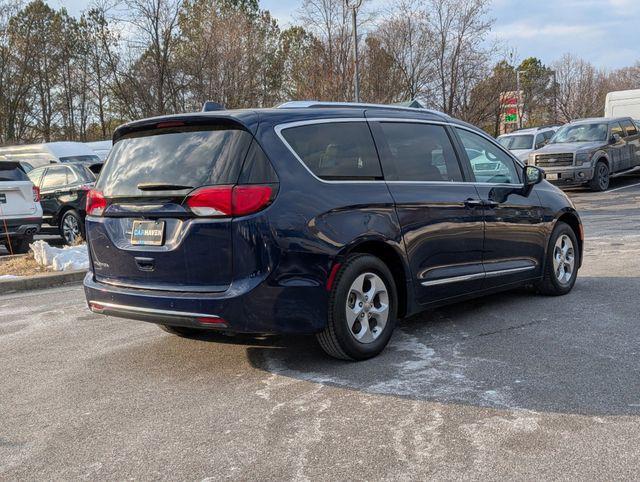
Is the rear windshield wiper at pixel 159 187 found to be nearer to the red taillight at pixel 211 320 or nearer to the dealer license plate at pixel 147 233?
the dealer license plate at pixel 147 233

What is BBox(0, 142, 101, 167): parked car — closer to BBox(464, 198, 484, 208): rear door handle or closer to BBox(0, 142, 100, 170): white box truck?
BBox(0, 142, 100, 170): white box truck

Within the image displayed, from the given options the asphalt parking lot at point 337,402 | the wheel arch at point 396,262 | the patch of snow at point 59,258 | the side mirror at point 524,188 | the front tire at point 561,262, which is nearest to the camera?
the asphalt parking lot at point 337,402

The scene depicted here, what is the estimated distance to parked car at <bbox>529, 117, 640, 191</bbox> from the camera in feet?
67.0

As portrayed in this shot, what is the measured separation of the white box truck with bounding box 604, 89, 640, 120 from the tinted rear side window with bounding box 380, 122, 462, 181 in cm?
2281

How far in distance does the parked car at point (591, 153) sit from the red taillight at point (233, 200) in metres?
17.3

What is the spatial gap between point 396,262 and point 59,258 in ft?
21.0

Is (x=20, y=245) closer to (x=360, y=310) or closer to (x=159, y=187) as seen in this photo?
(x=159, y=187)

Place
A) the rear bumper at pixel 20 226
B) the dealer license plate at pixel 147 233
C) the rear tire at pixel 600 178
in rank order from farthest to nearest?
the rear tire at pixel 600 178 < the rear bumper at pixel 20 226 < the dealer license plate at pixel 147 233

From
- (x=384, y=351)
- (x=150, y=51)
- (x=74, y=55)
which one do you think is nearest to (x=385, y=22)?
(x=150, y=51)

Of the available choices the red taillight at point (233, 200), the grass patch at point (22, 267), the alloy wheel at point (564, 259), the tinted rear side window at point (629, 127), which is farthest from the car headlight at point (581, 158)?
the red taillight at point (233, 200)

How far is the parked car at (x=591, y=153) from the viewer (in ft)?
67.0

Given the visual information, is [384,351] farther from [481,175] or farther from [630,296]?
[630,296]

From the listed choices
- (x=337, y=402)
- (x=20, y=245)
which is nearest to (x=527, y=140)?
(x=20, y=245)

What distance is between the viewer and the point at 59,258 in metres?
10.2
